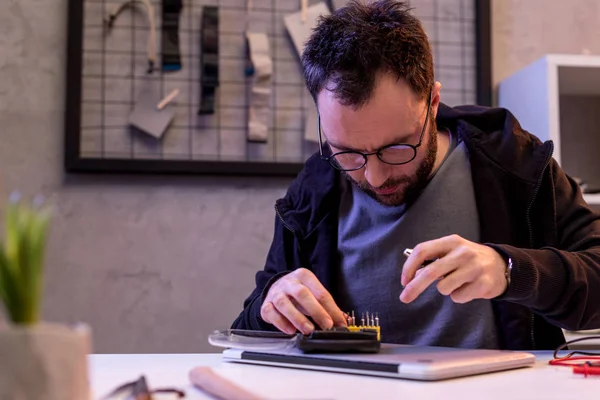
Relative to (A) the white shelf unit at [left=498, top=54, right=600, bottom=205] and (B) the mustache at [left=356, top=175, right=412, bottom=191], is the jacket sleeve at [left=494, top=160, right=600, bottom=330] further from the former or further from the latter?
(A) the white shelf unit at [left=498, top=54, right=600, bottom=205]

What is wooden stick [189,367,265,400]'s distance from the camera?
0.67 metres

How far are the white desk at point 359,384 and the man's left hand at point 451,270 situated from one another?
0.42 ft

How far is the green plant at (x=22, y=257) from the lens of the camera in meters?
0.47

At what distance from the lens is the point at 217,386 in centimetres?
73

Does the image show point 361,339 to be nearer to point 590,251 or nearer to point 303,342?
point 303,342

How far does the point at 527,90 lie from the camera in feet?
6.46

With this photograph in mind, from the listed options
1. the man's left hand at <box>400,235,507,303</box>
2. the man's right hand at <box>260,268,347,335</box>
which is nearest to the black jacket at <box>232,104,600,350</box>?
the man's right hand at <box>260,268,347,335</box>

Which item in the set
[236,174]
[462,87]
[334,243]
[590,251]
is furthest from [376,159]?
[462,87]

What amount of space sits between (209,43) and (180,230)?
523mm

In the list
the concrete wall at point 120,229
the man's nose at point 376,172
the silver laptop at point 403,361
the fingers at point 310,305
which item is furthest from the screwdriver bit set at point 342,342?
the concrete wall at point 120,229

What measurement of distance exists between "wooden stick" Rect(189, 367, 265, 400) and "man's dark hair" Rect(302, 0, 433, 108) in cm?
63

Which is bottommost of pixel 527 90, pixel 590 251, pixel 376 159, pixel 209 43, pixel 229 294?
pixel 229 294

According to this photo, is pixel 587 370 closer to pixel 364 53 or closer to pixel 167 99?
pixel 364 53

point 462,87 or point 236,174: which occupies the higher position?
point 462,87
